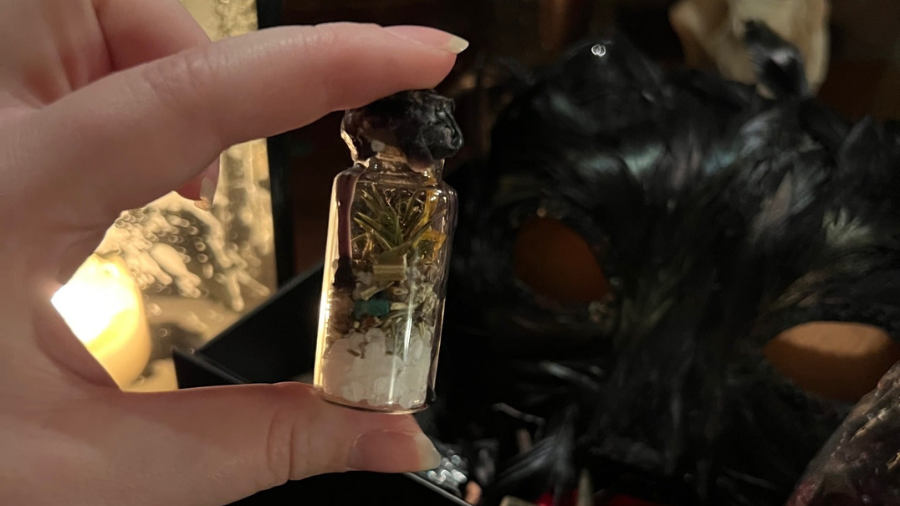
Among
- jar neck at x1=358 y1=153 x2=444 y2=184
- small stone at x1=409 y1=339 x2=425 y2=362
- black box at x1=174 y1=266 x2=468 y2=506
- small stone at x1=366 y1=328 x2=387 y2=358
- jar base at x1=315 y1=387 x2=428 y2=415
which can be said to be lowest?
black box at x1=174 y1=266 x2=468 y2=506

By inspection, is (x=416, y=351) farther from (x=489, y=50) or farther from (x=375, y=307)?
(x=489, y=50)

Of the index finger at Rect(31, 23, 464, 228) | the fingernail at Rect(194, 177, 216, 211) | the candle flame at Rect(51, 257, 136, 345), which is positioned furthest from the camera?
the candle flame at Rect(51, 257, 136, 345)

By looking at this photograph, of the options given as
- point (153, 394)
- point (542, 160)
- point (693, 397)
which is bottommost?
point (693, 397)

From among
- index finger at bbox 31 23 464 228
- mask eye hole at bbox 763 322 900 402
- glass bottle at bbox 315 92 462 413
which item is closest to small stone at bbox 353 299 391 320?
glass bottle at bbox 315 92 462 413

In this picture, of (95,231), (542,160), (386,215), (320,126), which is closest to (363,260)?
(386,215)

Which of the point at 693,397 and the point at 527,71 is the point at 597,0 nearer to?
the point at 527,71

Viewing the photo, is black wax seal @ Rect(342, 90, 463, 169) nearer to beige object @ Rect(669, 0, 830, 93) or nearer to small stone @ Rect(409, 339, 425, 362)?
small stone @ Rect(409, 339, 425, 362)

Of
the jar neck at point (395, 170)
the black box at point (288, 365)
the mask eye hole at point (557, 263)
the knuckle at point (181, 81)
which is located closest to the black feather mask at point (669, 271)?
the mask eye hole at point (557, 263)
